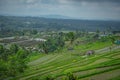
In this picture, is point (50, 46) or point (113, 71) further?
point (50, 46)

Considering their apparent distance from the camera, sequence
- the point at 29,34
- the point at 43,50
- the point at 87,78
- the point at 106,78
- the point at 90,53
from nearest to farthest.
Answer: the point at 106,78 → the point at 87,78 → the point at 90,53 → the point at 43,50 → the point at 29,34

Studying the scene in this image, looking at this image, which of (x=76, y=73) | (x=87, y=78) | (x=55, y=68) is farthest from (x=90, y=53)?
(x=87, y=78)

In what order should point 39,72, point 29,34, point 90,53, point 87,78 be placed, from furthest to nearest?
point 29,34
point 90,53
point 39,72
point 87,78

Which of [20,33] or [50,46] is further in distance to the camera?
[20,33]

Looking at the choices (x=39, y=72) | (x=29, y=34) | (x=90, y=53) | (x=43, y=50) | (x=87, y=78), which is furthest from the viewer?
(x=29, y=34)

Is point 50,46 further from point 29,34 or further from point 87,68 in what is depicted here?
point 29,34

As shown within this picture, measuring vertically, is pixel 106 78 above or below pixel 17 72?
above

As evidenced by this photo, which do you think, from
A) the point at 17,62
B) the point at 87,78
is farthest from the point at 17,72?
the point at 87,78

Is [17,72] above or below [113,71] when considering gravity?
below

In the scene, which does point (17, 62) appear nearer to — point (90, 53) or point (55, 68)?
point (55, 68)
